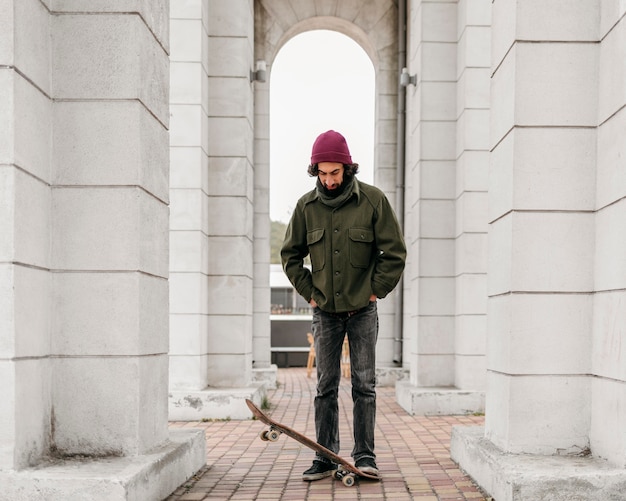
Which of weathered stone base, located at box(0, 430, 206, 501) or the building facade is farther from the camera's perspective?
the building facade

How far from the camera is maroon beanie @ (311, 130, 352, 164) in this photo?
14.9 feet

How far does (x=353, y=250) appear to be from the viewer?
4668 mm

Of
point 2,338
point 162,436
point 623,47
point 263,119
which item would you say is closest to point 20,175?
point 2,338

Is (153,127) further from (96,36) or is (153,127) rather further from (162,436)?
(162,436)

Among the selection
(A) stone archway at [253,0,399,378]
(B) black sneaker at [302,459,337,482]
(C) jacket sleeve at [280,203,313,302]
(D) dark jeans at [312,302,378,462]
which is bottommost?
(B) black sneaker at [302,459,337,482]

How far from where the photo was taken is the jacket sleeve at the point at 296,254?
481 cm

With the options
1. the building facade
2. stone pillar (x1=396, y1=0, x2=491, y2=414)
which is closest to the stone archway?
stone pillar (x1=396, y1=0, x2=491, y2=414)

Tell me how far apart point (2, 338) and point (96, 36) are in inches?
70.0

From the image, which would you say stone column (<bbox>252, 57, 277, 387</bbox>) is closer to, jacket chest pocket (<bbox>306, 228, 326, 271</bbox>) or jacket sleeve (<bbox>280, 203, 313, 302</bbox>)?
jacket sleeve (<bbox>280, 203, 313, 302</bbox>)

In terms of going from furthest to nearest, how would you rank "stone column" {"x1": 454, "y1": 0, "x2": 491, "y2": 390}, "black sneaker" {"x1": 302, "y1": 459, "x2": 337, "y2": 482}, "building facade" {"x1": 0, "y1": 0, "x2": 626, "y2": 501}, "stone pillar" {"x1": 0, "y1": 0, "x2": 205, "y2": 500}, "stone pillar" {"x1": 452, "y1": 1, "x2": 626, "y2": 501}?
"stone column" {"x1": 454, "y1": 0, "x2": 491, "y2": 390} < "black sneaker" {"x1": 302, "y1": 459, "x2": 337, "y2": 482} < "stone pillar" {"x1": 452, "y1": 1, "x2": 626, "y2": 501} < "stone pillar" {"x1": 0, "y1": 0, "x2": 205, "y2": 500} < "building facade" {"x1": 0, "y1": 0, "x2": 626, "y2": 501}

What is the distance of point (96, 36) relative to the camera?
420 centimetres

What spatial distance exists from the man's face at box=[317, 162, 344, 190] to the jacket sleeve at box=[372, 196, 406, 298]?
319 millimetres

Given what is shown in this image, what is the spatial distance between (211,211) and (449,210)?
114 inches

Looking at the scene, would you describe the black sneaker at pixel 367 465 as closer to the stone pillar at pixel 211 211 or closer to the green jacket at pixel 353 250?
the green jacket at pixel 353 250
